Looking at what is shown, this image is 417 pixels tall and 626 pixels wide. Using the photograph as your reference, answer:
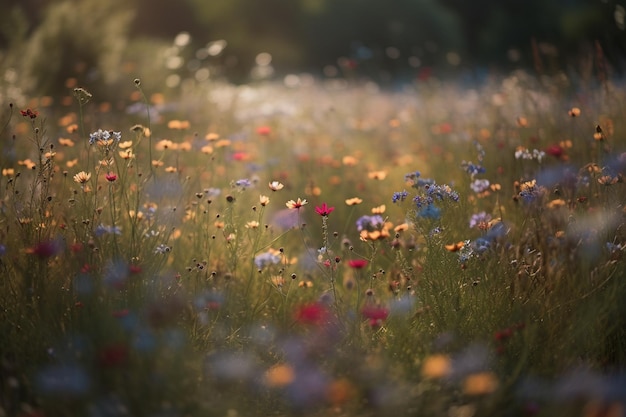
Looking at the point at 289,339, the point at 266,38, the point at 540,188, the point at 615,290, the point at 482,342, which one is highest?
the point at 540,188

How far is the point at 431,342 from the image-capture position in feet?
7.10

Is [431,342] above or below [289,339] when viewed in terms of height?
above

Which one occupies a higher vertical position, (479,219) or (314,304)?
(479,219)

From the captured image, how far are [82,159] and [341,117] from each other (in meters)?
3.71

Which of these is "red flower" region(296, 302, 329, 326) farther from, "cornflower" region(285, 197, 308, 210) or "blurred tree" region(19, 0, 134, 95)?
"blurred tree" region(19, 0, 134, 95)

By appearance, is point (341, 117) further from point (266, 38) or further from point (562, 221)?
point (266, 38)

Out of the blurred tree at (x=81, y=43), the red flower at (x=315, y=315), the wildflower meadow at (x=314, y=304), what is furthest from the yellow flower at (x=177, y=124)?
the blurred tree at (x=81, y=43)

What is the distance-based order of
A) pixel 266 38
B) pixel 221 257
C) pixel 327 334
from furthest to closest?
pixel 266 38
pixel 221 257
pixel 327 334

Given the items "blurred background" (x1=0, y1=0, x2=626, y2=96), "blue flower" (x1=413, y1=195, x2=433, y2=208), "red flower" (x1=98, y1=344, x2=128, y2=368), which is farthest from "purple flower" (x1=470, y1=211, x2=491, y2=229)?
"blurred background" (x1=0, y1=0, x2=626, y2=96)

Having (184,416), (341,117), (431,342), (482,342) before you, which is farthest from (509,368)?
(341,117)

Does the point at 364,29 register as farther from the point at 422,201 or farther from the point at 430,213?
the point at 430,213

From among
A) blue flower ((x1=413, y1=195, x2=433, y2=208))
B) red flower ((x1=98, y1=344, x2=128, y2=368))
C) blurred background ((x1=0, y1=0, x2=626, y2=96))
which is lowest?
blurred background ((x1=0, y1=0, x2=626, y2=96))

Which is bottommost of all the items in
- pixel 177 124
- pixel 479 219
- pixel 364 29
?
pixel 364 29

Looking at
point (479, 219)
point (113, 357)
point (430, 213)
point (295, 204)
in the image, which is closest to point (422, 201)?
point (430, 213)
